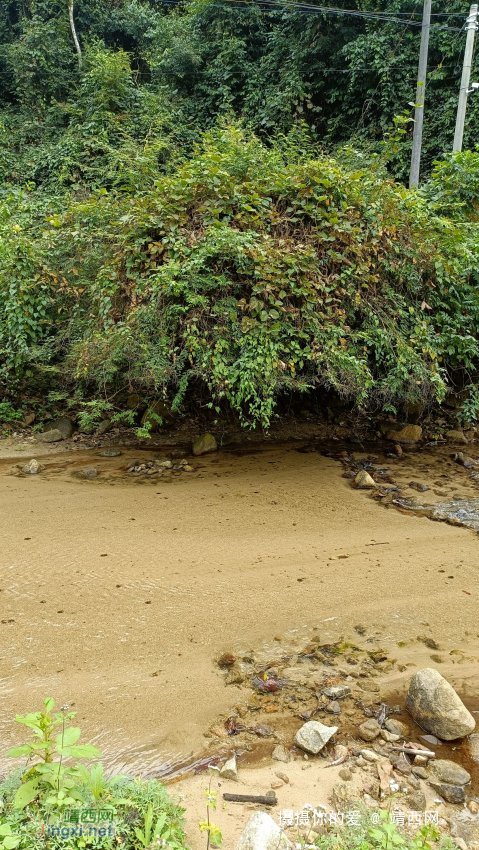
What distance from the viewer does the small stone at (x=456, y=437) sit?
6934 millimetres

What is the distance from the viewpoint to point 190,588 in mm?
3799

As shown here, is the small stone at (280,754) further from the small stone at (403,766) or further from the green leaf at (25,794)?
the green leaf at (25,794)

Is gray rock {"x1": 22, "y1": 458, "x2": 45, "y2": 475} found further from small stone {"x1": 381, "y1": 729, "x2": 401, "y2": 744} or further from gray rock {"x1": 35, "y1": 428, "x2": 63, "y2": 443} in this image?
small stone {"x1": 381, "y1": 729, "x2": 401, "y2": 744}

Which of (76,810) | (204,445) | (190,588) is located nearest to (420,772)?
(76,810)

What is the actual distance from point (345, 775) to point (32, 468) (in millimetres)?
4444

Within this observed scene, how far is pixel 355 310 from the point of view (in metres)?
5.62

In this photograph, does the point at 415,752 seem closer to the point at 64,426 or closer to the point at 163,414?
the point at 163,414

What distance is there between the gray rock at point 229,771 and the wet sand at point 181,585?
0.71 ft

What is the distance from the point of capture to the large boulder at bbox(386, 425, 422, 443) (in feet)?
22.7

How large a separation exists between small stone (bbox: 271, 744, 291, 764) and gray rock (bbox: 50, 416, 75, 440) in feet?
16.6

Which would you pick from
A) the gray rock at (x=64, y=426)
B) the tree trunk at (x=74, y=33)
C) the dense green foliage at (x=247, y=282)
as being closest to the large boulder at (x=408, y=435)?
the dense green foliage at (x=247, y=282)

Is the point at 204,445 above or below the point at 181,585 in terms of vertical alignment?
above

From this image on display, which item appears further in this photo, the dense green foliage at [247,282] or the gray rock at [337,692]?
the dense green foliage at [247,282]

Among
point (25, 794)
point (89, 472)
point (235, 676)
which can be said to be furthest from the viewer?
point (89, 472)
